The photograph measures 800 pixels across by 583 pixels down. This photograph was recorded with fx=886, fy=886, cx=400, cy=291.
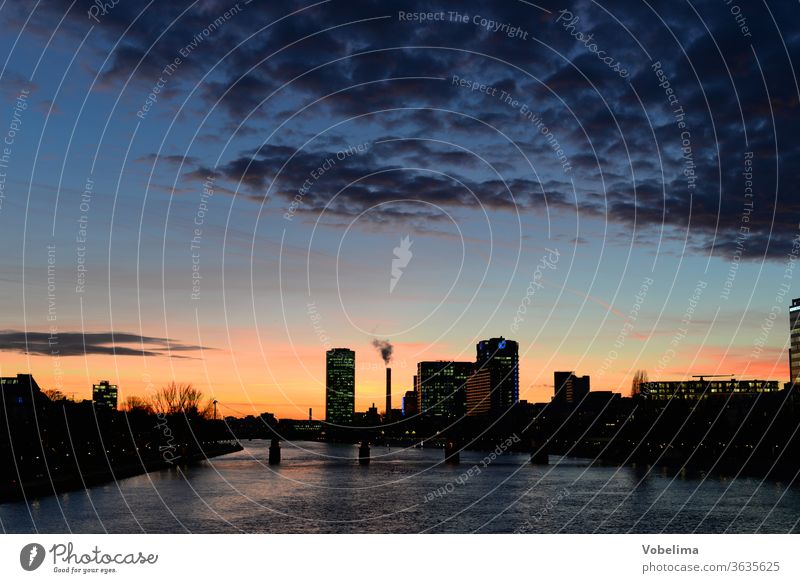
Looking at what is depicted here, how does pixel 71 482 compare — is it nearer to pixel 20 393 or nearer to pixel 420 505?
pixel 420 505

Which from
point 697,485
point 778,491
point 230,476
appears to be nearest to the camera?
point 778,491

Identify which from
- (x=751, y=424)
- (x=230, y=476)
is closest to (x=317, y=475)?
(x=230, y=476)

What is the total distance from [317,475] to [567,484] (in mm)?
37222

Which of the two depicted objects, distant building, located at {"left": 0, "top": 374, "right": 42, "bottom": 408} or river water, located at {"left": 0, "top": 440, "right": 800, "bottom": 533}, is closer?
river water, located at {"left": 0, "top": 440, "right": 800, "bottom": 533}
